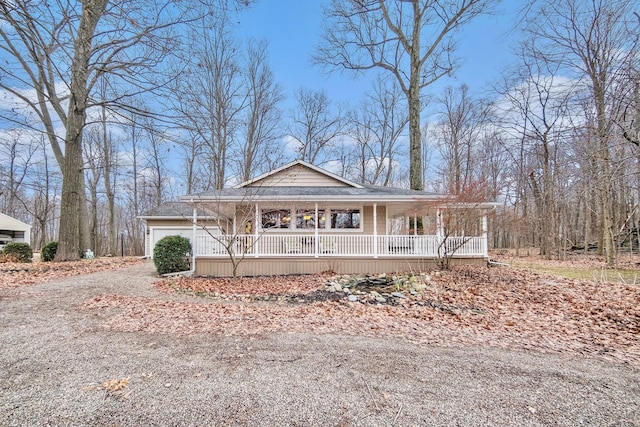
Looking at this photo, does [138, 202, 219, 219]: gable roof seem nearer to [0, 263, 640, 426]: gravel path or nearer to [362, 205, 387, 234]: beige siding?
[362, 205, 387, 234]: beige siding

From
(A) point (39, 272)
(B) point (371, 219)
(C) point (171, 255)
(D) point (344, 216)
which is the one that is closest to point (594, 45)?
(B) point (371, 219)

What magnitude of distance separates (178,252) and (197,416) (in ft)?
32.4

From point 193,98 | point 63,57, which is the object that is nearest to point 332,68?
point 193,98

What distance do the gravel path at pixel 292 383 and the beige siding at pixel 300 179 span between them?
390 inches

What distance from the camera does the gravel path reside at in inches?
101

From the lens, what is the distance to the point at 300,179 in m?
14.1

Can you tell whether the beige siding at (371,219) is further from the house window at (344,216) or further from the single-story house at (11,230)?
the single-story house at (11,230)

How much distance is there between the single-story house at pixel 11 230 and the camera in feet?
81.6

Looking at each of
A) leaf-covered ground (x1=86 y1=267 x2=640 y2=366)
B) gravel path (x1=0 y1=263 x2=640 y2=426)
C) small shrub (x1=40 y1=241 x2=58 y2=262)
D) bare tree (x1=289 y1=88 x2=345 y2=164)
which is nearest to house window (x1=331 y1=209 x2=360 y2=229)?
leaf-covered ground (x1=86 y1=267 x2=640 y2=366)

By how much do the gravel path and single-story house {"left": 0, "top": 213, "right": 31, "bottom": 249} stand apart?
95.9 ft

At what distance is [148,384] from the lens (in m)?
3.06

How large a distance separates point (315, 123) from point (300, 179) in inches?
564

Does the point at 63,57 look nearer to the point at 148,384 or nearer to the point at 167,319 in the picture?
the point at 167,319

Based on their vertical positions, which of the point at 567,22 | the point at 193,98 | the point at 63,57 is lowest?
the point at 63,57
